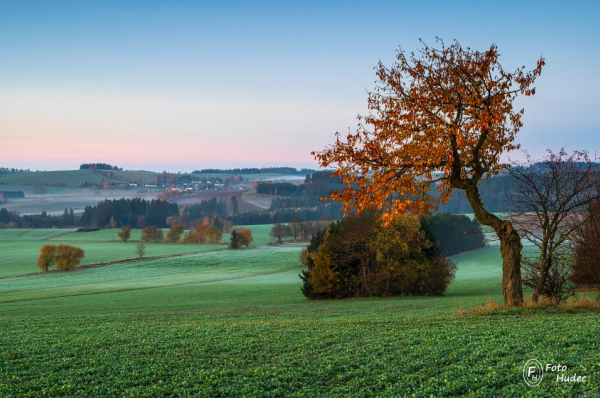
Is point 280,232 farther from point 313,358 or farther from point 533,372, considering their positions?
point 533,372

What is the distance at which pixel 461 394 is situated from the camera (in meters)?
9.05

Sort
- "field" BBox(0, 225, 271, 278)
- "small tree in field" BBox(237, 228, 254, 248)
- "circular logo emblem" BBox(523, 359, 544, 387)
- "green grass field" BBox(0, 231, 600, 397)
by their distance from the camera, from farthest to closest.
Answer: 1. "small tree in field" BBox(237, 228, 254, 248)
2. "field" BBox(0, 225, 271, 278)
3. "green grass field" BBox(0, 231, 600, 397)
4. "circular logo emblem" BBox(523, 359, 544, 387)

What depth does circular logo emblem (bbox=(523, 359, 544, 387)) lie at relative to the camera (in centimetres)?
932

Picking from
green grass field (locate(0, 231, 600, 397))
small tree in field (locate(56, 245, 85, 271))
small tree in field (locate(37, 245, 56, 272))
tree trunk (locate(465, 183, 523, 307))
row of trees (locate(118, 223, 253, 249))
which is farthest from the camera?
row of trees (locate(118, 223, 253, 249))

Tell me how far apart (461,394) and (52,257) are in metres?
88.4

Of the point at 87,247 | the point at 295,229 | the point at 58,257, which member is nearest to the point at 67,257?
the point at 58,257

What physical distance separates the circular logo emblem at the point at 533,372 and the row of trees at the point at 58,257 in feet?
286

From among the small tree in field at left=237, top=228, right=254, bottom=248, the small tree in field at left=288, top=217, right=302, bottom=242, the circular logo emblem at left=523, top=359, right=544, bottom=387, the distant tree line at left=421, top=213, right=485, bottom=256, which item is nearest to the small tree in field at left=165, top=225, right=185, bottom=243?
the small tree in field at left=237, top=228, right=254, bottom=248

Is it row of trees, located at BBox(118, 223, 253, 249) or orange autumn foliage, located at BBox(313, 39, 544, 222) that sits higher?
orange autumn foliage, located at BBox(313, 39, 544, 222)

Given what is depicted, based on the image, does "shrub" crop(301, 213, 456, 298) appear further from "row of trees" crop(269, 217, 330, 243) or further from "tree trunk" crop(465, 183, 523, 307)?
"row of trees" crop(269, 217, 330, 243)

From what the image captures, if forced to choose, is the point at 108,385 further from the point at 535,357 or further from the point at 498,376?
the point at 535,357

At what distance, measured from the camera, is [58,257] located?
281ft

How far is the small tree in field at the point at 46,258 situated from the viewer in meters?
84.8

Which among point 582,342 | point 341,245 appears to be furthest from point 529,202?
point 341,245
